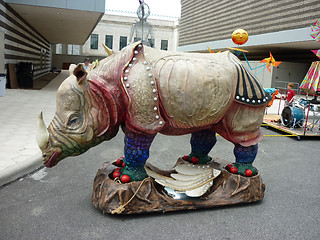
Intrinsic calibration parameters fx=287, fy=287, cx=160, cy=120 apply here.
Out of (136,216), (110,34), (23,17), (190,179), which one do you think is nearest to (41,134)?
(136,216)

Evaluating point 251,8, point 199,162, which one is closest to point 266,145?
point 199,162

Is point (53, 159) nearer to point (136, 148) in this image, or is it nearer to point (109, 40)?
point (136, 148)

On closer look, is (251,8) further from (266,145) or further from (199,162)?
(199,162)

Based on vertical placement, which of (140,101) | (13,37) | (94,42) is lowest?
(140,101)

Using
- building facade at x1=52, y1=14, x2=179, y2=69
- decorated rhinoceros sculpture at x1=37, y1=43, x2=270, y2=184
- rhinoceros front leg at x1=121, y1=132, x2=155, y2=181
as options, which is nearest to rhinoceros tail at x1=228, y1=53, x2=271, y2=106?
decorated rhinoceros sculpture at x1=37, y1=43, x2=270, y2=184

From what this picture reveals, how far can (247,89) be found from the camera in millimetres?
2533

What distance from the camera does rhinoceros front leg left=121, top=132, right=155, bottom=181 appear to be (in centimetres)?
236

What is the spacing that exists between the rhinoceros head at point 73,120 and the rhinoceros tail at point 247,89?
1.10m

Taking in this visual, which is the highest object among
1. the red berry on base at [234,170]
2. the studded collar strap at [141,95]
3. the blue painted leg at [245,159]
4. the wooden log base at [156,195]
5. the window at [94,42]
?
the window at [94,42]

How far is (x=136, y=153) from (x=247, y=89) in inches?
44.2

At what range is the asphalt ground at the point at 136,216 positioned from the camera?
2188 millimetres

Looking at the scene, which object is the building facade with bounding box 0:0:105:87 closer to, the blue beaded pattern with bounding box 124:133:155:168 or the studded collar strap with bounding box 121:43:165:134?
the studded collar strap with bounding box 121:43:165:134

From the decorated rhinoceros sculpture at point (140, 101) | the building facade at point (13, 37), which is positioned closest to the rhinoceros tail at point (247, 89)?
the decorated rhinoceros sculpture at point (140, 101)

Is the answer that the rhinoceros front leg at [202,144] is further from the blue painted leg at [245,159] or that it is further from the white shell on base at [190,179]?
the blue painted leg at [245,159]
